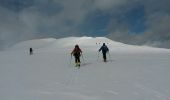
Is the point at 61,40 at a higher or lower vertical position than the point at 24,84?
higher

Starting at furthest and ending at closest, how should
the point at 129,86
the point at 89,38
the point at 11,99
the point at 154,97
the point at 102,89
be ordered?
the point at 89,38 < the point at 129,86 < the point at 102,89 < the point at 154,97 < the point at 11,99

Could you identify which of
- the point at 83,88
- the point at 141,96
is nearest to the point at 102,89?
the point at 83,88

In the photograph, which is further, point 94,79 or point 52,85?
point 94,79

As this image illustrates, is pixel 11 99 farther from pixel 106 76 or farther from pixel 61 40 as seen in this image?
pixel 61 40

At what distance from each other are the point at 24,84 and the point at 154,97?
6636 mm

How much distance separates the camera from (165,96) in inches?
547

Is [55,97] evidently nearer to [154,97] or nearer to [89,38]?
[154,97]

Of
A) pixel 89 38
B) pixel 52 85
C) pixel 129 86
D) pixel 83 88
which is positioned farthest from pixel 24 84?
pixel 89 38

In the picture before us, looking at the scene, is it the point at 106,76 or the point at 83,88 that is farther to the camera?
the point at 106,76

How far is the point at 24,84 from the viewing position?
16516 millimetres

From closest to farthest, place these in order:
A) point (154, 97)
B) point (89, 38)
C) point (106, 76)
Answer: point (154, 97), point (106, 76), point (89, 38)

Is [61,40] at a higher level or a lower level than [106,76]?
higher

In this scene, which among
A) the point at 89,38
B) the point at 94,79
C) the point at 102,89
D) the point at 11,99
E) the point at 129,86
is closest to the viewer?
the point at 11,99

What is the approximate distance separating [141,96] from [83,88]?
2.97m
